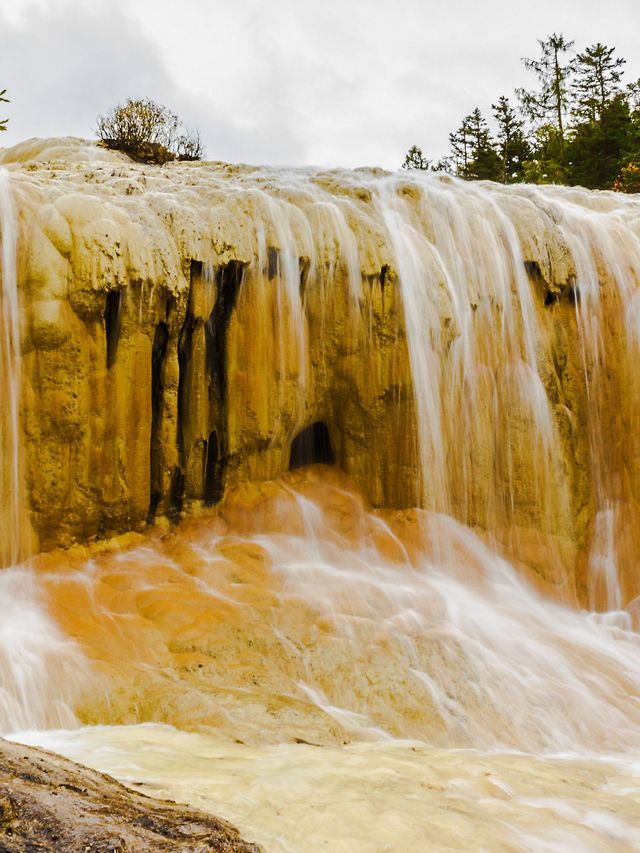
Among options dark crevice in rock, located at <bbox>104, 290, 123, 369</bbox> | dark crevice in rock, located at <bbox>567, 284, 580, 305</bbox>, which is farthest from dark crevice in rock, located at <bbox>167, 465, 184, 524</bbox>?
dark crevice in rock, located at <bbox>567, 284, 580, 305</bbox>

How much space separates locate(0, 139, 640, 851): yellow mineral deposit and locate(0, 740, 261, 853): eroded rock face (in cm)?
45

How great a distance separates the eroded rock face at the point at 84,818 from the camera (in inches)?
106

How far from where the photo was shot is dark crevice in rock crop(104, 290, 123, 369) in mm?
9305

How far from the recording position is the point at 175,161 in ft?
50.3

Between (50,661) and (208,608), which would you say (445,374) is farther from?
(50,661)

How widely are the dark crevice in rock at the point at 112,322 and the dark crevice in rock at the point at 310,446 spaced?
3.35 meters

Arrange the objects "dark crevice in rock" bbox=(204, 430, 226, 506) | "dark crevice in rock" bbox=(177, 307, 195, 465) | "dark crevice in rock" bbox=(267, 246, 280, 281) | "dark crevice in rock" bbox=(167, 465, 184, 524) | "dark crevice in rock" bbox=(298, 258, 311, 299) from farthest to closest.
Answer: "dark crevice in rock" bbox=(298, 258, 311, 299) < "dark crevice in rock" bbox=(267, 246, 280, 281) < "dark crevice in rock" bbox=(204, 430, 226, 506) < "dark crevice in rock" bbox=(177, 307, 195, 465) < "dark crevice in rock" bbox=(167, 465, 184, 524)

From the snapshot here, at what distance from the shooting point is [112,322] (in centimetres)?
936

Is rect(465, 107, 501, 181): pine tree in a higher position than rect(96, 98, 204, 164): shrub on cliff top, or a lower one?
higher

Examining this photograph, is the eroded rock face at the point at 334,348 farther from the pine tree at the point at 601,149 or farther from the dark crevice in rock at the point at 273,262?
the pine tree at the point at 601,149

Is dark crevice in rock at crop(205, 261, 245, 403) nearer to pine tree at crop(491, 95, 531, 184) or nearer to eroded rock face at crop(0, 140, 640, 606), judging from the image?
eroded rock face at crop(0, 140, 640, 606)

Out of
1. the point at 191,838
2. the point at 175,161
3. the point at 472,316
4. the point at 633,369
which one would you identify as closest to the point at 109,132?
the point at 175,161

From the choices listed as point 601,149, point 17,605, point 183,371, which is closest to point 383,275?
point 183,371

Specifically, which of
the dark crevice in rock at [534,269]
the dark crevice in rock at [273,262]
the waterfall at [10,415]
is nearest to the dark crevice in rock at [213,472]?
the dark crevice in rock at [273,262]
